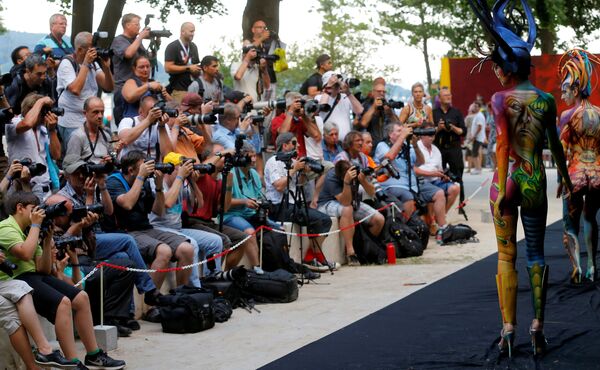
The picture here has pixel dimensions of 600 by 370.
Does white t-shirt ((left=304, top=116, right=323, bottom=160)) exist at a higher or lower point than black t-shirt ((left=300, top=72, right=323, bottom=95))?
lower

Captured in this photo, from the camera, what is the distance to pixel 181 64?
46.5 feet

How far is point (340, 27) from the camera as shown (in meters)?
49.8

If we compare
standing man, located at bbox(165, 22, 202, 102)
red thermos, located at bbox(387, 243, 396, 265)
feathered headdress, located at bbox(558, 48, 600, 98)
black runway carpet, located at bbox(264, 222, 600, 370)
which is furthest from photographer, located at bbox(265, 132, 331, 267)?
feathered headdress, located at bbox(558, 48, 600, 98)

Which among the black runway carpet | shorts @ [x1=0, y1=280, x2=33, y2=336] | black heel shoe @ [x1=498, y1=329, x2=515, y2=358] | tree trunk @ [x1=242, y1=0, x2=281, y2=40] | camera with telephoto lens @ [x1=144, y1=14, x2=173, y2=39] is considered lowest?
the black runway carpet

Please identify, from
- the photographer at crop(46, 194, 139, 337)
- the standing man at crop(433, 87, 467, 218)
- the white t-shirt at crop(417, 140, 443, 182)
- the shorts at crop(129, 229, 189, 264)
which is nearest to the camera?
the photographer at crop(46, 194, 139, 337)

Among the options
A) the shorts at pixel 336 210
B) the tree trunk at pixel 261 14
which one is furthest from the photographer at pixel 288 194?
the tree trunk at pixel 261 14

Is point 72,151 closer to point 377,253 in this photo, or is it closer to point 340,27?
point 377,253

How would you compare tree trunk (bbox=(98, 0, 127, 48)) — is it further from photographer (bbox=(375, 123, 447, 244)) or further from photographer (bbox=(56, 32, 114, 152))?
photographer (bbox=(56, 32, 114, 152))

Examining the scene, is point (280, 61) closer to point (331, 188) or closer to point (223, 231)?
point (331, 188)

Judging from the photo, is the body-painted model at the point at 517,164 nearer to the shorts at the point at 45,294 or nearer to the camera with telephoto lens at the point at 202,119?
the shorts at the point at 45,294

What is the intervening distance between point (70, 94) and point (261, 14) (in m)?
7.13

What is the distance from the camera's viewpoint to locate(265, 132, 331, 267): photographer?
484 inches

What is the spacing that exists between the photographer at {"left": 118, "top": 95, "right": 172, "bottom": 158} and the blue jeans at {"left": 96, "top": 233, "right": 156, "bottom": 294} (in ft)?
4.78

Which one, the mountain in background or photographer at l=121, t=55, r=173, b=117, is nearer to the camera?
photographer at l=121, t=55, r=173, b=117
